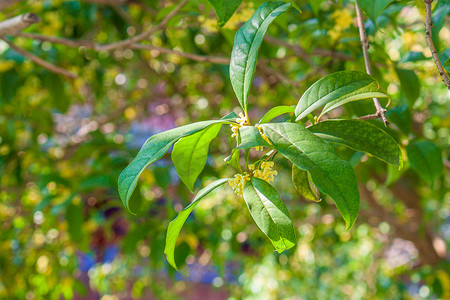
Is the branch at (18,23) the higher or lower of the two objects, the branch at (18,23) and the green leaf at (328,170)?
the lower

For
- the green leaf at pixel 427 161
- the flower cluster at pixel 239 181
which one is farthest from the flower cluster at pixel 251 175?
the green leaf at pixel 427 161

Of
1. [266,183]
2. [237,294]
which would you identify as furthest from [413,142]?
[237,294]

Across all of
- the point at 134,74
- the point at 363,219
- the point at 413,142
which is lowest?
the point at 363,219

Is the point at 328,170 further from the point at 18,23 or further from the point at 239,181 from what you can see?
the point at 18,23

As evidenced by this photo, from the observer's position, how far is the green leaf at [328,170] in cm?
43

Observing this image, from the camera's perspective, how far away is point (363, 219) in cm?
211

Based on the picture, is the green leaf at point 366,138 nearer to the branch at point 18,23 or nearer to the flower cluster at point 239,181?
the flower cluster at point 239,181

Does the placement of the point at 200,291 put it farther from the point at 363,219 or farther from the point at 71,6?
the point at 71,6

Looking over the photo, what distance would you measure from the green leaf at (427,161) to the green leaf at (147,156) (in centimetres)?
51

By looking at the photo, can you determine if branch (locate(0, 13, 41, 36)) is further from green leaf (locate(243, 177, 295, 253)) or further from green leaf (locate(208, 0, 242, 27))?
green leaf (locate(243, 177, 295, 253))

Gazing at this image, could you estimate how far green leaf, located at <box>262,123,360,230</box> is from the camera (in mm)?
426

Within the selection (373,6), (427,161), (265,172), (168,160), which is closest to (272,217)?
(265,172)

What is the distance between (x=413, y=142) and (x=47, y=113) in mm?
1468

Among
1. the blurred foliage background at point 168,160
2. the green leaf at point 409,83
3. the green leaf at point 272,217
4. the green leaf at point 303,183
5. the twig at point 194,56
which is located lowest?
the blurred foliage background at point 168,160
